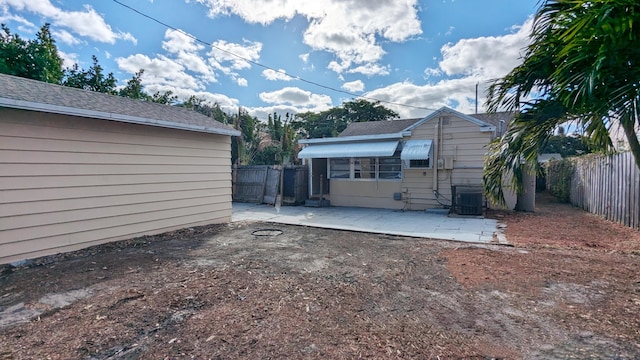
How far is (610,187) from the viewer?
7781mm

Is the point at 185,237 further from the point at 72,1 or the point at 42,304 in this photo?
the point at 72,1

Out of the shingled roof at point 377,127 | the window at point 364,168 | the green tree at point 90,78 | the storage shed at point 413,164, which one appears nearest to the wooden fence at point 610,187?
the storage shed at point 413,164

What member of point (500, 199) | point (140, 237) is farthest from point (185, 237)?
point (500, 199)

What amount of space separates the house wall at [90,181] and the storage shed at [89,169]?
→ 0.05 feet

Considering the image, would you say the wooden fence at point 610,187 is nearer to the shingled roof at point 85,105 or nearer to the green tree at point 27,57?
the shingled roof at point 85,105

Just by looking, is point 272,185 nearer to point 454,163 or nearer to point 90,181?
point 454,163

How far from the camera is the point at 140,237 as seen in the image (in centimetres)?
633

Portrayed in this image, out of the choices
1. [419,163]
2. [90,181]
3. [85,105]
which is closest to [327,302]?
[90,181]

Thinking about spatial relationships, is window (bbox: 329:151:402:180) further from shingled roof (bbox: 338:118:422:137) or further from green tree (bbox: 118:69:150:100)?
green tree (bbox: 118:69:150:100)

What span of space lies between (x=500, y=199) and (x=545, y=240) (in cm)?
252

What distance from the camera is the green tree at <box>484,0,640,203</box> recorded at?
265 cm

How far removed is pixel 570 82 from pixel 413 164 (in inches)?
314

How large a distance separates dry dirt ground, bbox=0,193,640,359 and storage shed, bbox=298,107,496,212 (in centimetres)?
473

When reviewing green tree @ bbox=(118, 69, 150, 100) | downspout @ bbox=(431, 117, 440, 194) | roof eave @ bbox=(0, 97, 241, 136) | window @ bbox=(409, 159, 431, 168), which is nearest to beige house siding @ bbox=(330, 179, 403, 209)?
Result: window @ bbox=(409, 159, 431, 168)
